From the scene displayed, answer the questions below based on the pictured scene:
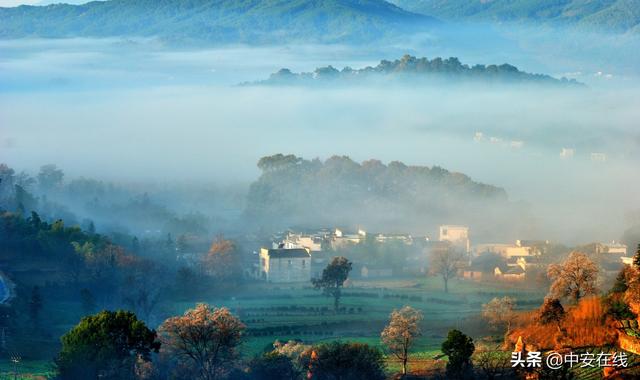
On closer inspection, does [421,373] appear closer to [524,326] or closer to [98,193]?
[524,326]

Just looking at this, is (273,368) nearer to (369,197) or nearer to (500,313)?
(500,313)

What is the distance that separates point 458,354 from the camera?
22.1m

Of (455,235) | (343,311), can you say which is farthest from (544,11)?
(343,311)

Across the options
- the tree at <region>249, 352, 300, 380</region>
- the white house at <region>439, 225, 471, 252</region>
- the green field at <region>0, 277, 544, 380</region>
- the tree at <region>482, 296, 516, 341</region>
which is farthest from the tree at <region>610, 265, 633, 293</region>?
the white house at <region>439, 225, 471, 252</region>

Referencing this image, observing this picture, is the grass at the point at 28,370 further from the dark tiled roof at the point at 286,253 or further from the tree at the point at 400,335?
the dark tiled roof at the point at 286,253

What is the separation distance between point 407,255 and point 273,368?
17.5m

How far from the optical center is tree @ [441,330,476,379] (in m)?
21.8

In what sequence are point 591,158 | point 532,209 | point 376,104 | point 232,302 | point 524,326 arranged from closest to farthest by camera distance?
point 524,326
point 232,302
point 532,209
point 591,158
point 376,104

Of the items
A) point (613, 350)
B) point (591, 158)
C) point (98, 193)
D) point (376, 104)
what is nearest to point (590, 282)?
point (613, 350)

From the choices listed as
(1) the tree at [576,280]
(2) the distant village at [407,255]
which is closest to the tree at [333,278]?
(2) the distant village at [407,255]

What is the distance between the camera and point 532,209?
165 ft

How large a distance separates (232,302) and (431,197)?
785 inches

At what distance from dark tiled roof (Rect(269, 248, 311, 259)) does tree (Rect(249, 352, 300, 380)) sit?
13.8m

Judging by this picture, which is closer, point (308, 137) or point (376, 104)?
point (308, 137)
